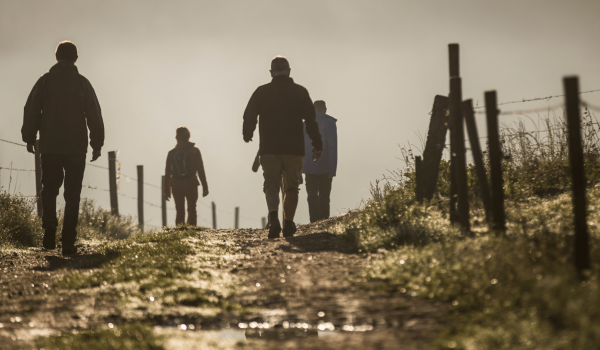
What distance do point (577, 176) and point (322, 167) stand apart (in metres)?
7.66

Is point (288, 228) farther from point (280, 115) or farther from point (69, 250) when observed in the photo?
point (69, 250)

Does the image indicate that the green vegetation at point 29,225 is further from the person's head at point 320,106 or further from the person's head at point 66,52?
the person's head at point 320,106

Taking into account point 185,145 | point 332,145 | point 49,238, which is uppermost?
point 185,145

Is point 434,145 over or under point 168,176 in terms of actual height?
under

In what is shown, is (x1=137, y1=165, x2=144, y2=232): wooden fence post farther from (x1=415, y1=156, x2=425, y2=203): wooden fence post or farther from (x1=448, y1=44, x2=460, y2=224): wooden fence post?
(x1=448, y1=44, x2=460, y2=224): wooden fence post

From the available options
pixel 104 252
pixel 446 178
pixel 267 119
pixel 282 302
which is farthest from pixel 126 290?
pixel 446 178

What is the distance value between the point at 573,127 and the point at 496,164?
135 centimetres

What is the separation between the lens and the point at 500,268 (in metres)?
3.74

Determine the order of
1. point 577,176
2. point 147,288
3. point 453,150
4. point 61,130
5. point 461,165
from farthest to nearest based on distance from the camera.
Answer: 1. point 61,130
2. point 453,150
3. point 461,165
4. point 147,288
5. point 577,176

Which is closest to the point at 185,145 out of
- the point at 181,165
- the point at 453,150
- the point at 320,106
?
the point at 181,165

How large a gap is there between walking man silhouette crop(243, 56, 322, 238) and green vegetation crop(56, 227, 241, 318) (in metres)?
1.17

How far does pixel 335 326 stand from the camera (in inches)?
127

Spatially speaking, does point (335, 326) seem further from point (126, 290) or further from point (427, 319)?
point (126, 290)

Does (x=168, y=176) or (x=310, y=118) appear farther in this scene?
(x=168, y=176)
